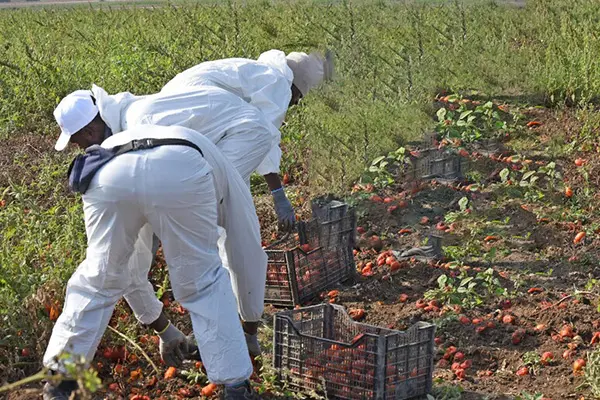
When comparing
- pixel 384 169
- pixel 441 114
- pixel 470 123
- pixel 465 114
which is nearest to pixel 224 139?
pixel 384 169

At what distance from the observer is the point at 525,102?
821 cm

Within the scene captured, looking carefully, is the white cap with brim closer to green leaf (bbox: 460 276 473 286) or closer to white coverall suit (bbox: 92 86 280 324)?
white coverall suit (bbox: 92 86 280 324)

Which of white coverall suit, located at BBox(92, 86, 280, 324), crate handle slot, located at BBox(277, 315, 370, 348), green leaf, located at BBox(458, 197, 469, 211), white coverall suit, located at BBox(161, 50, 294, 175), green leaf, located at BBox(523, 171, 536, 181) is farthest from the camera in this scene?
green leaf, located at BBox(523, 171, 536, 181)

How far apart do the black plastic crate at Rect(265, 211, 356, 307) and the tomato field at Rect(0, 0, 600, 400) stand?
3.3 inches

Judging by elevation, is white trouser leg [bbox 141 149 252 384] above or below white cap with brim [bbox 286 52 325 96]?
below

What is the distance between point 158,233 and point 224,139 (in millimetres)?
1034

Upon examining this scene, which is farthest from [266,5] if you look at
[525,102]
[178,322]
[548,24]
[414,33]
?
[178,322]

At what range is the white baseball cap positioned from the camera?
4.15 meters

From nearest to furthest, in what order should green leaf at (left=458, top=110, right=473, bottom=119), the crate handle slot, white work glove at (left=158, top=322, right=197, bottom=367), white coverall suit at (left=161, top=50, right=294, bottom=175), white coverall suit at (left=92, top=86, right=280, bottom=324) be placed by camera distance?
the crate handle slot → white coverall suit at (left=92, top=86, right=280, bottom=324) → white work glove at (left=158, top=322, right=197, bottom=367) → white coverall suit at (left=161, top=50, right=294, bottom=175) → green leaf at (left=458, top=110, right=473, bottom=119)

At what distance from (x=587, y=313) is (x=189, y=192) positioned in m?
2.14

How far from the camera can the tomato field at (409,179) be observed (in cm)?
456

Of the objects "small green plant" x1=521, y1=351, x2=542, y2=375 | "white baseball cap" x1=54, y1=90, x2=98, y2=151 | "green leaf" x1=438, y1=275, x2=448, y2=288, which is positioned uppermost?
"white baseball cap" x1=54, y1=90, x2=98, y2=151

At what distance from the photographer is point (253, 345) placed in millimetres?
4602

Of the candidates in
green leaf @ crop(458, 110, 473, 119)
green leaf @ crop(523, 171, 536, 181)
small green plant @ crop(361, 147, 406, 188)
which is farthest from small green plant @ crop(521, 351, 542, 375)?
green leaf @ crop(458, 110, 473, 119)
